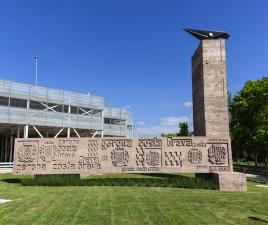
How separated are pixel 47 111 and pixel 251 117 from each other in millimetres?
29279

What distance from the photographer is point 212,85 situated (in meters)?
18.1

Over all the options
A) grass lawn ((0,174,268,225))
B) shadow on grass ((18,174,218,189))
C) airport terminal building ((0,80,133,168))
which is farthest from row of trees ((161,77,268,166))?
grass lawn ((0,174,268,225))

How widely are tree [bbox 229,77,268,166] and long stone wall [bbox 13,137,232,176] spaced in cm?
2259

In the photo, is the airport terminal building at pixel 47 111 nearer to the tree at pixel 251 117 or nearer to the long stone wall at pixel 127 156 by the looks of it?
the long stone wall at pixel 127 156

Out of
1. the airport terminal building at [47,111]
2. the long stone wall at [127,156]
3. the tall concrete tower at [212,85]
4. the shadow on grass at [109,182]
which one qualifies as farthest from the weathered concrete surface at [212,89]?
the airport terminal building at [47,111]

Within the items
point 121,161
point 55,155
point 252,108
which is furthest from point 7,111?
point 252,108

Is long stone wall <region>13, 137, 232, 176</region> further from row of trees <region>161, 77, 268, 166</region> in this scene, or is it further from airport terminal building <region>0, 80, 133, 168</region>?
row of trees <region>161, 77, 268, 166</region>

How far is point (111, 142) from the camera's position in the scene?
698 inches

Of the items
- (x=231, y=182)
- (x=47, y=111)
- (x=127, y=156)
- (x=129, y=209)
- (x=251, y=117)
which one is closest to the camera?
(x=129, y=209)

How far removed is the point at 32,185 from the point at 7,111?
81.6ft

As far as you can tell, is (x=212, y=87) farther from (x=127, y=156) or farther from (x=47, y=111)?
(x=47, y=111)

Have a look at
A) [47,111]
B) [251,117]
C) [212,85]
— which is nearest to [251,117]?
[251,117]

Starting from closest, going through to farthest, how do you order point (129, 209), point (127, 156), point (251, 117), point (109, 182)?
point (129, 209), point (109, 182), point (127, 156), point (251, 117)

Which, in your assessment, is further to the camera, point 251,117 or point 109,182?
point 251,117
